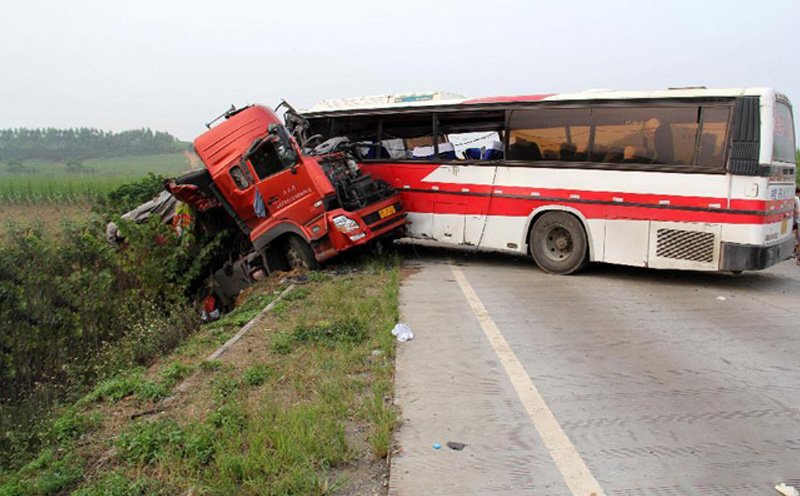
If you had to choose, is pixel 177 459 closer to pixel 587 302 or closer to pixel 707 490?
pixel 707 490

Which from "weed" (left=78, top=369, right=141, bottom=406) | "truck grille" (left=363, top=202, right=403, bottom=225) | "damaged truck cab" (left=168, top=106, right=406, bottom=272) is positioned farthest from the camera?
"truck grille" (left=363, top=202, right=403, bottom=225)

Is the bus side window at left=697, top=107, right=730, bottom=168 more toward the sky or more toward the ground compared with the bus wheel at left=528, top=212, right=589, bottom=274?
more toward the sky

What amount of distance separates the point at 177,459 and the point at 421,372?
7.35ft

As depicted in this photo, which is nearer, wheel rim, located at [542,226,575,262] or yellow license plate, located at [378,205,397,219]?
wheel rim, located at [542,226,575,262]

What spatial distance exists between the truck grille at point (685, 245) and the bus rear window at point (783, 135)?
1392 mm

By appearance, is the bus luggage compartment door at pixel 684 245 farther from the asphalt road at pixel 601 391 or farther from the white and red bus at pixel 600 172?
the asphalt road at pixel 601 391

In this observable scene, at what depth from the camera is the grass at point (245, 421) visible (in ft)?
12.9

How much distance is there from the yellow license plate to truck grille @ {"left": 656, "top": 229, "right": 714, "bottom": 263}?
456 centimetres

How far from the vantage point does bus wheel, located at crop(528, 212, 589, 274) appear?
401 inches

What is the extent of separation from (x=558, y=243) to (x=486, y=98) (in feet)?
9.75

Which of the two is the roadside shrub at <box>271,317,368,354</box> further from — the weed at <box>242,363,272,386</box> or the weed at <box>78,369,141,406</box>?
the weed at <box>78,369,141,406</box>

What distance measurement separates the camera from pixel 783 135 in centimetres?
905

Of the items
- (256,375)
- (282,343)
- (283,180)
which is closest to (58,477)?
(256,375)

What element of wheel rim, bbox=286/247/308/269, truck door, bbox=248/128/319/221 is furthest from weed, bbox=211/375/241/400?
wheel rim, bbox=286/247/308/269
